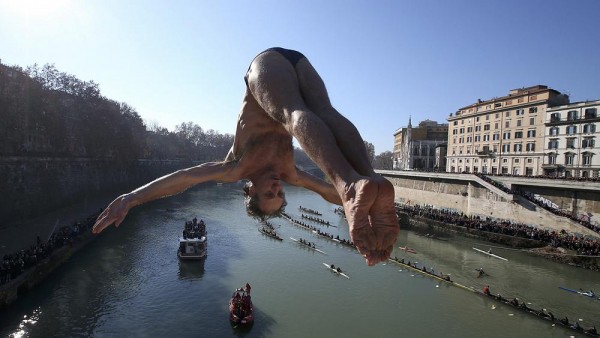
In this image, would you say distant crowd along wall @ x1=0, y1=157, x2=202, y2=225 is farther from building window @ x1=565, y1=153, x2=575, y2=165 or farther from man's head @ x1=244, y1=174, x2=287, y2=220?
building window @ x1=565, y1=153, x2=575, y2=165

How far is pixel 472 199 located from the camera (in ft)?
94.9

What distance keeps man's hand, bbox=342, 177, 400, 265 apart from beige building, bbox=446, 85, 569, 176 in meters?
37.5

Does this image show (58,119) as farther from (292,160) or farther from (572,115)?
(572,115)

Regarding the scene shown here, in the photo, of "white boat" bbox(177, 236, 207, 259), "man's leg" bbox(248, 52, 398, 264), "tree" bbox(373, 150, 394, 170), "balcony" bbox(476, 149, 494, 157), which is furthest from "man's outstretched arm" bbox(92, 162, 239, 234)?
"tree" bbox(373, 150, 394, 170)

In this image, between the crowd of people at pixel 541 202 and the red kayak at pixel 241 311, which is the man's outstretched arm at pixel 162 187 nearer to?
the red kayak at pixel 241 311

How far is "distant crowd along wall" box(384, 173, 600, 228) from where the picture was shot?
2334 cm

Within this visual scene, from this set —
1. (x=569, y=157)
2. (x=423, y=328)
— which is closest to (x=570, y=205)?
(x=569, y=157)

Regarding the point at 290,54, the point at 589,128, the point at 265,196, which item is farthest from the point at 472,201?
the point at 290,54

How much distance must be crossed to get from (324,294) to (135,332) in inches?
290

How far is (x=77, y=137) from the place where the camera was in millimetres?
31875

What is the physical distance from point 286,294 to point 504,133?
30744 millimetres

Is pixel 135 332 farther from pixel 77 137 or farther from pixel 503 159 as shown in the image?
pixel 503 159

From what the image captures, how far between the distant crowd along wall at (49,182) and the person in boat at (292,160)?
23554 mm

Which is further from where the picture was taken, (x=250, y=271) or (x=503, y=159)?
(x=503, y=159)
